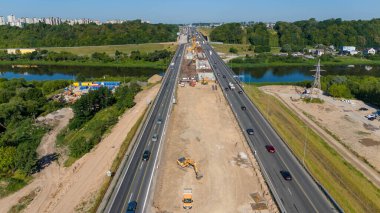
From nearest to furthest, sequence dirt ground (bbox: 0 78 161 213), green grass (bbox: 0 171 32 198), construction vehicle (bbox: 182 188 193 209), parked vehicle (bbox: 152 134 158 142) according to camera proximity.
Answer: construction vehicle (bbox: 182 188 193 209)
dirt ground (bbox: 0 78 161 213)
green grass (bbox: 0 171 32 198)
parked vehicle (bbox: 152 134 158 142)

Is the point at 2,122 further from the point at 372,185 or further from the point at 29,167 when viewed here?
the point at 372,185

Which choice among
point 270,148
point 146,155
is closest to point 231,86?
point 270,148

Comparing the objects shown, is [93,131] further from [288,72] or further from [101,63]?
[288,72]

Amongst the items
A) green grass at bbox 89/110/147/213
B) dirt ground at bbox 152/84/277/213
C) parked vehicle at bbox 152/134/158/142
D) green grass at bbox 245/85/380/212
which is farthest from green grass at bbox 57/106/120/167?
green grass at bbox 245/85/380/212

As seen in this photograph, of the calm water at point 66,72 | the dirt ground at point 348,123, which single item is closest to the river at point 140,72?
the calm water at point 66,72

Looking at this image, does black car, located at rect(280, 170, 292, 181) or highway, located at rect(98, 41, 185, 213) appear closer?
highway, located at rect(98, 41, 185, 213)

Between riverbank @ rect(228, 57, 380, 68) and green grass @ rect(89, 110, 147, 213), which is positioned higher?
riverbank @ rect(228, 57, 380, 68)

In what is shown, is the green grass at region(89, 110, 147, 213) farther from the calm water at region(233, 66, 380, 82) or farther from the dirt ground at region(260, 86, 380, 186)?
the calm water at region(233, 66, 380, 82)

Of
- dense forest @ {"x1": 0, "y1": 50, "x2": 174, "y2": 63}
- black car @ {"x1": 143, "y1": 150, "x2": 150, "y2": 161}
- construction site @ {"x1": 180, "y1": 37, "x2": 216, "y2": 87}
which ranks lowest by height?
black car @ {"x1": 143, "y1": 150, "x2": 150, "y2": 161}
